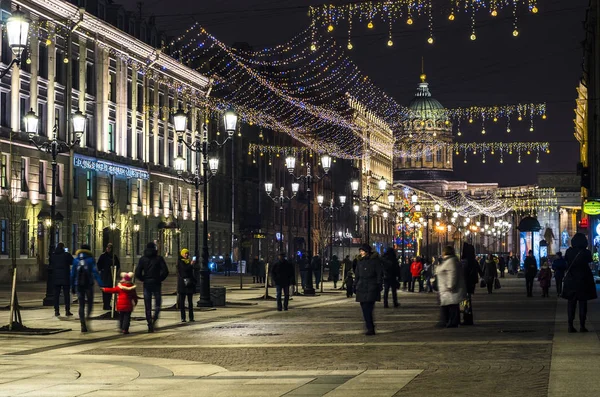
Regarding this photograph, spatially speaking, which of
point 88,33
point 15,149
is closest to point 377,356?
point 15,149

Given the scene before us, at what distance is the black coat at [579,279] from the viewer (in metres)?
21.2

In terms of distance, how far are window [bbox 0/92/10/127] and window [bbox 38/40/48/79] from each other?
3.77m

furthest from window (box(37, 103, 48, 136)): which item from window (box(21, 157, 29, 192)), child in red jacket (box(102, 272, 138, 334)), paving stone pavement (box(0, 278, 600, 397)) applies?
child in red jacket (box(102, 272, 138, 334))

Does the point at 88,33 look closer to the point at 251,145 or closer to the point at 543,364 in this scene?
the point at 251,145

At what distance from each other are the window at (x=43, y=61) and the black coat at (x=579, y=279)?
41731mm

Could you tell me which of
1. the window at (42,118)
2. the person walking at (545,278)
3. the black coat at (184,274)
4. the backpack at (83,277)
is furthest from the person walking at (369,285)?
the window at (42,118)

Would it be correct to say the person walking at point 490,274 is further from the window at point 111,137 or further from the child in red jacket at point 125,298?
the child in red jacket at point 125,298

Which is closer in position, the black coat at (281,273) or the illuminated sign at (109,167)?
the black coat at (281,273)

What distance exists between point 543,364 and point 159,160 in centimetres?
6323

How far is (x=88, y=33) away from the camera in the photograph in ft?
208

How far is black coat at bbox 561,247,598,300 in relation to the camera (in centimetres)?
2118

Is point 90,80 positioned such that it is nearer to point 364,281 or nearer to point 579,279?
point 364,281

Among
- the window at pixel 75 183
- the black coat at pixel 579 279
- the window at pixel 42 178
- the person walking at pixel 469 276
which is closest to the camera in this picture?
the black coat at pixel 579 279

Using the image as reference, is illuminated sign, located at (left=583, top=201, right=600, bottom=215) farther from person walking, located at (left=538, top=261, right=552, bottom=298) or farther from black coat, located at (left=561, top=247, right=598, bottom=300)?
black coat, located at (left=561, top=247, right=598, bottom=300)
